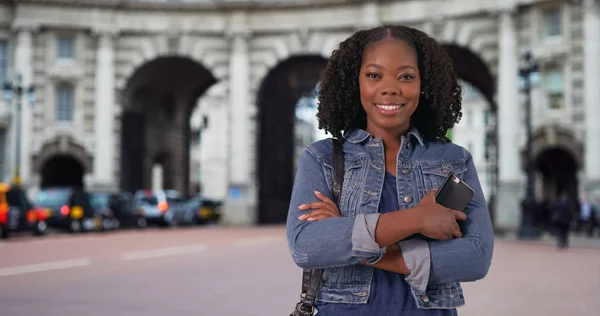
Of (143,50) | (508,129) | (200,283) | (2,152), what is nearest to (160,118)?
(143,50)

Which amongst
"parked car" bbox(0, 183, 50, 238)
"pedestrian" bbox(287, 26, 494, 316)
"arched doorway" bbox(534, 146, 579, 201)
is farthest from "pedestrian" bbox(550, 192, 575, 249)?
"pedestrian" bbox(287, 26, 494, 316)

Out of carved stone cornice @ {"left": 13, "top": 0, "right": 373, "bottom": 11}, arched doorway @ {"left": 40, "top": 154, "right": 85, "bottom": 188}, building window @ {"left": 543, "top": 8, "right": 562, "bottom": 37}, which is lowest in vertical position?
arched doorway @ {"left": 40, "top": 154, "right": 85, "bottom": 188}

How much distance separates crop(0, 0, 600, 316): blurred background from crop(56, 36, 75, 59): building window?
0.10 m

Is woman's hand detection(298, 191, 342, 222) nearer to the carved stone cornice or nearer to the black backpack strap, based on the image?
the black backpack strap

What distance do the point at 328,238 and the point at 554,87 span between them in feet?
101

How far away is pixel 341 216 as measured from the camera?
115 inches

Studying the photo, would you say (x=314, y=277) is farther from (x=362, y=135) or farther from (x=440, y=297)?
(x=362, y=135)

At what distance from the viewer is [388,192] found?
9.98 ft

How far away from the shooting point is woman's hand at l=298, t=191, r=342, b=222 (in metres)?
2.89

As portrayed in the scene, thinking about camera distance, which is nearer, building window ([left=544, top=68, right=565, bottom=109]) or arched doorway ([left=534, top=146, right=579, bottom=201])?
building window ([left=544, top=68, right=565, bottom=109])

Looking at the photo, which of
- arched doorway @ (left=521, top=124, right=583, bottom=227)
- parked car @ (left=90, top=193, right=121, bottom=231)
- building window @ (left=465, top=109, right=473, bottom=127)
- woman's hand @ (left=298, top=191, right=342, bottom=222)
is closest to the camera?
woman's hand @ (left=298, top=191, right=342, bottom=222)

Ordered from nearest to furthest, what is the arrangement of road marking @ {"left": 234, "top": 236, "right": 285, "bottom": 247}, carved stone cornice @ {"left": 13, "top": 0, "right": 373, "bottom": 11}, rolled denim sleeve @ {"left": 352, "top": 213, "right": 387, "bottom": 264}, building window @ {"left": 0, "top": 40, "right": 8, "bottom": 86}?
rolled denim sleeve @ {"left": 352, "top": 213, "right": 387, "bottom": 264} → road marking @ {"left": 234, "top": 236, "right": 285, "bottom": 247} → building window @ {"left": 0, "top": 40, "right": 8, "bottom": 86} → carved stone cornice @ {"left": 13, "top": 0, "right": 373, "bottom": 11}

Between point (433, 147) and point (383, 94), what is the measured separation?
0.30m

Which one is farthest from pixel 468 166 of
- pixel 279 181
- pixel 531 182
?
pixel 279 181
